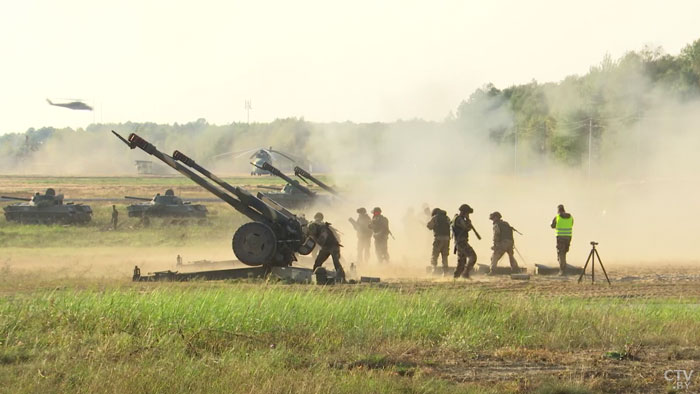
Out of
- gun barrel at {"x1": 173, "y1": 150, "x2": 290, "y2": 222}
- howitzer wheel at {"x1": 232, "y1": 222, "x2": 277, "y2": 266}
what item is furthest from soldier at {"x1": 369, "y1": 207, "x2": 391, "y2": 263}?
howitzer wheel at {"x1": 232, "y1": 222, "x2": 277, "y2": 266}

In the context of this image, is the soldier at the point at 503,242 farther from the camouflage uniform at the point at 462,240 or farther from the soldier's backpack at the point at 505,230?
the camouflage uniform at the point at 462,240

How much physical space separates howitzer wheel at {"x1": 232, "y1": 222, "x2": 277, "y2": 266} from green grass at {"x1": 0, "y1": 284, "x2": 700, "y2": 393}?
5512mm

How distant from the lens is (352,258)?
3047 centimetres

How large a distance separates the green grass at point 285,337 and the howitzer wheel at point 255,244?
5.51 m

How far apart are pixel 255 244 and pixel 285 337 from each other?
28.7ft

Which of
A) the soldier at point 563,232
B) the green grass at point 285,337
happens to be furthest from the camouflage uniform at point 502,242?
the green grass at point 285,337

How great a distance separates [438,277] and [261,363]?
12.7 m

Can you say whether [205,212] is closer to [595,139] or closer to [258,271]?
[258,271]

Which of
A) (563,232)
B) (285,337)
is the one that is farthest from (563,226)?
(285,337)

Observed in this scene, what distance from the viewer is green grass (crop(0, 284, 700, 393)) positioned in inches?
398

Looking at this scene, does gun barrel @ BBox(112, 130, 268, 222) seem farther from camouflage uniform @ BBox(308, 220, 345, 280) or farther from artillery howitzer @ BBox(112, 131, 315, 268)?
camouflage uniform @ BBox(308, 220, 345, 280)

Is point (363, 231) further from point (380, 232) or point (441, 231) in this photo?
point (441, 231)

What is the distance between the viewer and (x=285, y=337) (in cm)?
1235

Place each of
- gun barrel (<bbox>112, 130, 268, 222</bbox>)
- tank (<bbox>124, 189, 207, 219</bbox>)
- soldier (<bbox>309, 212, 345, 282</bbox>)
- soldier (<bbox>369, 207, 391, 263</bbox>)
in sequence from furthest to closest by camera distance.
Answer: tank (<bbox>124, 189, 207, 219</bbox>) → soldier (<bbox>369, 207, 391, 263</bbox>) → gun barrel (<bbox>112, 130, 268, 222</bbox>) → soldier (<bbox>309, 212, 345, 282</bbox>)
